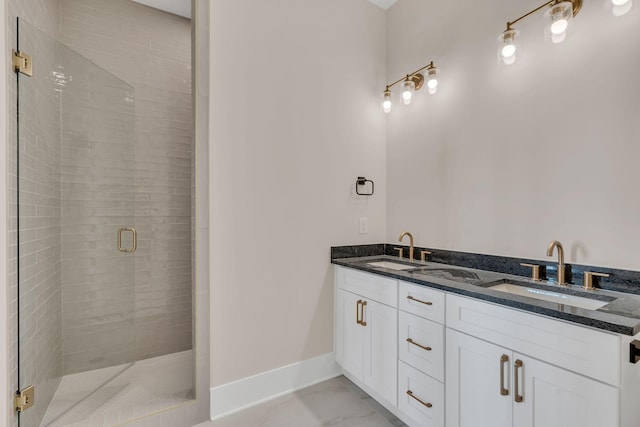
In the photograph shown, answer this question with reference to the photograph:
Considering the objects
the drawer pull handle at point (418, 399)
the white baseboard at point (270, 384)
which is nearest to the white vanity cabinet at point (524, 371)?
the drawer pull handle at point (418, 399)

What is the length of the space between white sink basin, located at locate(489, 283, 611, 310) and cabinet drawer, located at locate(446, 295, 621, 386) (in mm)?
295

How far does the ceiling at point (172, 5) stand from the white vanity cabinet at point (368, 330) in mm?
2587

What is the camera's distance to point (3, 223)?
4.63 ft

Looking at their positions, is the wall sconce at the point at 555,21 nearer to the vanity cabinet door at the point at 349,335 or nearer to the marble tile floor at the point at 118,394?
the vanity cabinet door at the point at 349,335

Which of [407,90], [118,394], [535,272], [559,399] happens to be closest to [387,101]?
[407,90]

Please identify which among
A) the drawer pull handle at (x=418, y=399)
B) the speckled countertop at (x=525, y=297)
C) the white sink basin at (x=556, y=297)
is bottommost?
the drawer pull handle at (x=418, y=399)

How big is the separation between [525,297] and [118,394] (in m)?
2.47

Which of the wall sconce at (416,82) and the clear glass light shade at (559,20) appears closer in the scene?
the clear glass light shade at (559,20)

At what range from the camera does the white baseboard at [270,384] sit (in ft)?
6.48

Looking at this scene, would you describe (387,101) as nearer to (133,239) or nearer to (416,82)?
(416,82)

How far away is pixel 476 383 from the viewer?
55.6 inches

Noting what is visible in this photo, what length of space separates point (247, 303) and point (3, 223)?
4.30 ft

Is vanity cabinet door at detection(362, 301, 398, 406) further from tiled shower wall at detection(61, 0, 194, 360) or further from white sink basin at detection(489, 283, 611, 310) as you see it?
tiled shower wall at detection(61, 0, 194, 360)

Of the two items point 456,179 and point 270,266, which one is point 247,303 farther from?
point 456,179
